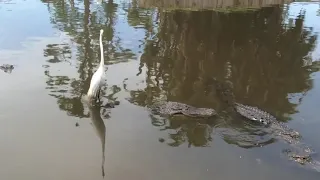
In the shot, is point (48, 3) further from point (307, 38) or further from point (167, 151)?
point (167, 151)

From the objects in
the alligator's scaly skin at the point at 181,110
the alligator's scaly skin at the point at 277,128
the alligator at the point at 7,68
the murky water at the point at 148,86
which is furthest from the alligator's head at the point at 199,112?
the alligator at the point at 7,68

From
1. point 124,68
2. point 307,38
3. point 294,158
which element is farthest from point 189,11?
point 294,158

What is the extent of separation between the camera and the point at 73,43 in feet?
34.1

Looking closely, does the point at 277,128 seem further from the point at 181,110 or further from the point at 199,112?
the point at 181,110

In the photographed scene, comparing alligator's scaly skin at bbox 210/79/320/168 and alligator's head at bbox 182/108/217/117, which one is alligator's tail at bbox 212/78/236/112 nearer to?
alligator's scaly skin at bbox 210/79/320/168

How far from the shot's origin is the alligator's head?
274 inches

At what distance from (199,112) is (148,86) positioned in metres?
1.60

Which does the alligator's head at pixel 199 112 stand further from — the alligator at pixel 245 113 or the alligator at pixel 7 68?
the alligator at pixel 7 68

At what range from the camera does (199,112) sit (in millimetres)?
7020

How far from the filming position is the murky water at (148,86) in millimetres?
5773

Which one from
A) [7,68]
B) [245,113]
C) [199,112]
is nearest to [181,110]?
[199,112]

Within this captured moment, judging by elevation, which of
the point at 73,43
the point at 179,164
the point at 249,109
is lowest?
the point at 179,164

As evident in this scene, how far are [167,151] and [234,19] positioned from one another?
775 centimetres

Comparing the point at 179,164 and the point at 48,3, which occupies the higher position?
the point at 48,3
